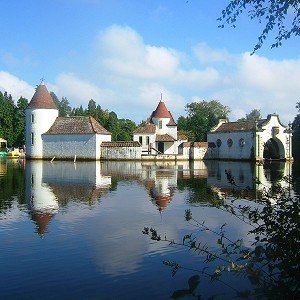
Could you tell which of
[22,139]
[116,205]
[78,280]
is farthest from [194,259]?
[22,139]

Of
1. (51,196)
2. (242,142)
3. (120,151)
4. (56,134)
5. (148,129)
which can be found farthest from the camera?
(148,129)

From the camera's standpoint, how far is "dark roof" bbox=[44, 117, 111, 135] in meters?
56.1

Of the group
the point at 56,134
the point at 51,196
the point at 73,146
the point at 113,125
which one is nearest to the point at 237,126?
the point at 73,146

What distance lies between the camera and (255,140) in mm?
55594

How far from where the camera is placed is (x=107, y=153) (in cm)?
5619

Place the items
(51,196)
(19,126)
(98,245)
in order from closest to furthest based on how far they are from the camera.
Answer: (98,245) < (51,196) < (19,126)

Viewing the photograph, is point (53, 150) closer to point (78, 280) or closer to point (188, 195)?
point (188, 195)

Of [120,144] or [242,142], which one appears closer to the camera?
[120,144]

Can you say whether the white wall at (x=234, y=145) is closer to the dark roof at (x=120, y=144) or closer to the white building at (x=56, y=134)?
the dark roof at (x=120, y=144)

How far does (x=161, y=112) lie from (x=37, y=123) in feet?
63.5

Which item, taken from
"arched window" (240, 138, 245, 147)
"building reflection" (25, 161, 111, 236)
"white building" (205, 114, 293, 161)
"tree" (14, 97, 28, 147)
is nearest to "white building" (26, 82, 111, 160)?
"white building" (205, 114, 293, 161)

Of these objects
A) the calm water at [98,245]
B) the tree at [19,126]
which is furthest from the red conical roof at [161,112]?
the calm water at [98,245]

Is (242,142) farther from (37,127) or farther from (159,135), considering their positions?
(37,127)

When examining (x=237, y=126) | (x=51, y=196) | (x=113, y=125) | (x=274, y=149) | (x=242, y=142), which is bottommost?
(x=51, y=196)
